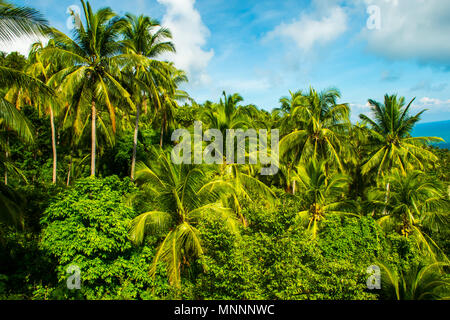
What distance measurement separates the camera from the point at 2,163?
22.8 feet

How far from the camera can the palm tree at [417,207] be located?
12000 millimetres

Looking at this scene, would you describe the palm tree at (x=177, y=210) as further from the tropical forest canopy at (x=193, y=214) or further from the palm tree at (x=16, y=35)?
the palm tree at (x=16, y=35)

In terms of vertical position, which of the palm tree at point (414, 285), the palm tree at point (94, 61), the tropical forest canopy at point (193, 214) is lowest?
the palm tree at point (414, 285)

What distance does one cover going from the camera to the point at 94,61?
440 inches

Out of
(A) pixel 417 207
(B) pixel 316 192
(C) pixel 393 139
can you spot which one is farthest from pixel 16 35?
(C) pixel 393 139

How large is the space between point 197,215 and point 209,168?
1872 millimetres

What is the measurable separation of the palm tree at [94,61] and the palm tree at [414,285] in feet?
37.7

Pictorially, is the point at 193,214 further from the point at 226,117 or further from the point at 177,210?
the point at 226,117

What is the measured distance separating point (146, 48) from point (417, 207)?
16.4m

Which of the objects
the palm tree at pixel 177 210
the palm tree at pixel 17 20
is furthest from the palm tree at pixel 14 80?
the palm tree at pixel 177 210

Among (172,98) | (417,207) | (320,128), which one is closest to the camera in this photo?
(417,207)
